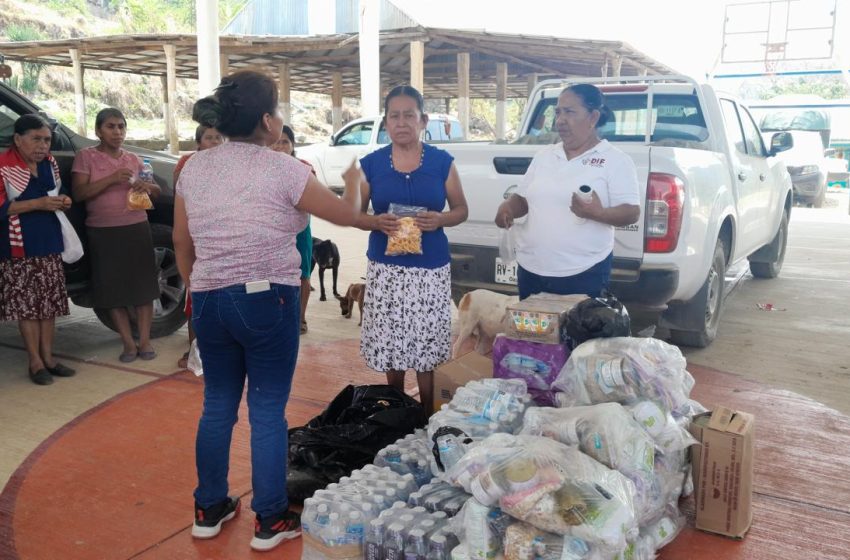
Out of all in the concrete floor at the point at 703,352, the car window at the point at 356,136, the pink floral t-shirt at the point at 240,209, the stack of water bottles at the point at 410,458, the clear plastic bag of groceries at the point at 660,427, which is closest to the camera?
the pink floral t-shirt at the point at 240,209

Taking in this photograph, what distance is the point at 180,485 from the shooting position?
3410mm

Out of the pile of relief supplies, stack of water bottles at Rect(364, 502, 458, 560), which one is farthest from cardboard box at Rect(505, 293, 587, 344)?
stack of water bottles at Rect(364, 502, 458, 560)

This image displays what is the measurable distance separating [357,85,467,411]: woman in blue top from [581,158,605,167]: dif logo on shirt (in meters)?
0.61

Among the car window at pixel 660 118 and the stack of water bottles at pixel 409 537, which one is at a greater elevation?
the car window at pixel 660 118

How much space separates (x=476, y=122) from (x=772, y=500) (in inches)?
1763

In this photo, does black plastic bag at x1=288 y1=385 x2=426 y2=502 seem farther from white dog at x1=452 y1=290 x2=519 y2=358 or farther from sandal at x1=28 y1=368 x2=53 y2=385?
sandal at x1=28 y1=368 x2=53 y2=385

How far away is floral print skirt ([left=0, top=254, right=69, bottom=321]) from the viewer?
465 centimetres

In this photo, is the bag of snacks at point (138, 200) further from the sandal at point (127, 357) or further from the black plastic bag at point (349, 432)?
the black plastic bag at point (349, 432)

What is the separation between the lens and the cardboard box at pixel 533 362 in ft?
10.9

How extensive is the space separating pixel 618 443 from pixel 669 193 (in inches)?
89.8

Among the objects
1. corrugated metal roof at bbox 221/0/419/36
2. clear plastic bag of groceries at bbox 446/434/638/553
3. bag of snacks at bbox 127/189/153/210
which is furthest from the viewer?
corrugated metal roof at bbox 221/0/419/36

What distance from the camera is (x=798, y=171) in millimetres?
17547

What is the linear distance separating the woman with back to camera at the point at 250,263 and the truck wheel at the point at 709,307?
3372 mm

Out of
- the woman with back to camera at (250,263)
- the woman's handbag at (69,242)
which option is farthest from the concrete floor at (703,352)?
the woman with back to camera at (250,263)
